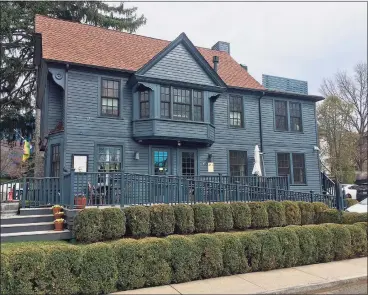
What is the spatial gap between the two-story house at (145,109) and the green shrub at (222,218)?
4925 mm

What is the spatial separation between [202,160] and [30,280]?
10351 millimetres

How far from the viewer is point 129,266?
238 inches

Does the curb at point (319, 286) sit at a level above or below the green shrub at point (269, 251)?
below

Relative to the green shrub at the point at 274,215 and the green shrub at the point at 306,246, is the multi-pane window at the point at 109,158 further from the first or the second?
the green shrub at the point at 306,246

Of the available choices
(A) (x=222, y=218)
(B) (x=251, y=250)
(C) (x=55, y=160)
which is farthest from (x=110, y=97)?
(B) (x=251, y=250)

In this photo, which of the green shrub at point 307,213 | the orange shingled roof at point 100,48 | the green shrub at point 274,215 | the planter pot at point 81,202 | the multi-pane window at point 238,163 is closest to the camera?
the planter pot at point 81,202

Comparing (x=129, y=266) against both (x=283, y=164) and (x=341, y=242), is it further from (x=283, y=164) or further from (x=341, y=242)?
(x=283, y=164)

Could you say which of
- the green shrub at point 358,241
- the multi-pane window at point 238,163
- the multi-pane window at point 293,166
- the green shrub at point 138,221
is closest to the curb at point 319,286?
the green shrub at point 358,241

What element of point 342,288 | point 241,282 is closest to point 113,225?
point 241,282

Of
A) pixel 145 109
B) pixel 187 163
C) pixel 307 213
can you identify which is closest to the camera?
pixel 307 213

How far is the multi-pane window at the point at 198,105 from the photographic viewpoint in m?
14.4

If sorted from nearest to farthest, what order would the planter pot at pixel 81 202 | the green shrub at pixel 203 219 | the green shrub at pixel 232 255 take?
the green shrub at pixel 232 255
the planter pot at pixel 81 202
the green shrub at pixel 203 219

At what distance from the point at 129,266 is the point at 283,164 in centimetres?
1279

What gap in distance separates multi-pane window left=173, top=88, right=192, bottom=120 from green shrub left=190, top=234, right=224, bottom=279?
787 cm
